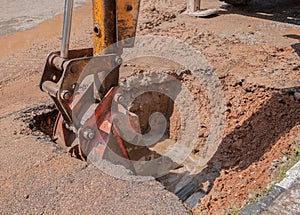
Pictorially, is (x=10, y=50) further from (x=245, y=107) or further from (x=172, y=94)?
(x=245, y=107)

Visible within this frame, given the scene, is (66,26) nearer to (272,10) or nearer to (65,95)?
(65,95)

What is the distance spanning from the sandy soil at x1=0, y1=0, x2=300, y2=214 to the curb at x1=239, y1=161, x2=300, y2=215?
46 cm

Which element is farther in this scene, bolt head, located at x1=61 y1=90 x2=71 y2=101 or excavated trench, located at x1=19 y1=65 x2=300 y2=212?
excavated trench, located at x1=19 y1=65 x2=300 y2=212

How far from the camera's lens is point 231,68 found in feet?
18.8

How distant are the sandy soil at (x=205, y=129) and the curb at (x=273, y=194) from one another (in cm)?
46

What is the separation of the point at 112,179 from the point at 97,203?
1.02ft

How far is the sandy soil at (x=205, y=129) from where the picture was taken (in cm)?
326

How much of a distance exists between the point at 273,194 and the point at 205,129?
8.00 feet

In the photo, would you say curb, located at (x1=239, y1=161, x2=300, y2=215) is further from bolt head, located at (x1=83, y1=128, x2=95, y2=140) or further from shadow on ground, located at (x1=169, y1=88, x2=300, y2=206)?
bolt head, located at (x1=83, y1=128, x2=95, y2=140)

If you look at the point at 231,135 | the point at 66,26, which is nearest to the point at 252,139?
the point at 231,135

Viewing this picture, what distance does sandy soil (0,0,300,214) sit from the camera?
3.26 meters

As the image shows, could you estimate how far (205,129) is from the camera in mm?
5473

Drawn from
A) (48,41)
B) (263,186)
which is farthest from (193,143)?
(48,41)

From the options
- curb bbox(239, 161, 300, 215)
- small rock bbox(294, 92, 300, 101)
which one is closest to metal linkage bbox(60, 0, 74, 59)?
curb bbox(239, 161, 300, 215)
